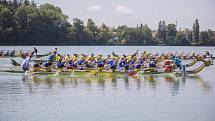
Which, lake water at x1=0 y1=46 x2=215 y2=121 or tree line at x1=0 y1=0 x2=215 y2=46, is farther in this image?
tree line at x1=0 y1=0 x2=215 y2=46

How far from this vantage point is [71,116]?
48.1ft

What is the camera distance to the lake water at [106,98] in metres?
14.8

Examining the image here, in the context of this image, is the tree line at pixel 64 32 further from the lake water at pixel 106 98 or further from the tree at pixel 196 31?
the lake water at pixel 106 98

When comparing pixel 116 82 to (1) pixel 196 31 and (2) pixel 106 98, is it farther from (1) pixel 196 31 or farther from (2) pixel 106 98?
(1) pixel 196 31

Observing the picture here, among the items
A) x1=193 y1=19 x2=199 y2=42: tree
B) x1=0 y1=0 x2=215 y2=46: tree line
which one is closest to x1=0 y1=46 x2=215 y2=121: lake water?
x1=0 y1=0 x2=215 y2=46: tree line

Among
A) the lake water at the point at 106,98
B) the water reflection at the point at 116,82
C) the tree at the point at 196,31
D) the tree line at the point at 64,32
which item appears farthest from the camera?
the tree at the point at 196,31

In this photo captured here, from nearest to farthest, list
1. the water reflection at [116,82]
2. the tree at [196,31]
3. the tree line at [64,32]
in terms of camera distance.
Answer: the water reflection at [116,82] → the tree line at [64,32] → the tree at [196,31]

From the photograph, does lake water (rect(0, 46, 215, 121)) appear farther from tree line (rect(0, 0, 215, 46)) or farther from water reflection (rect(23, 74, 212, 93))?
tree line (rect(0, 0, 215, 46))

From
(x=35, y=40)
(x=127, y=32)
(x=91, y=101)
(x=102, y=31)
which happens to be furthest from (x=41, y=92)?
(x=127, y=32)

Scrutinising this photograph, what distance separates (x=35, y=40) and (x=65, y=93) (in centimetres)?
6015

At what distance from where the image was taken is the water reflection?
71.6 feet

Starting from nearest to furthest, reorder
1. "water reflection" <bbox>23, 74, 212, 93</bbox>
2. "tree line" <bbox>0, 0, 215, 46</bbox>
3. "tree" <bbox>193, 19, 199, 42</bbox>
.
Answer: "water reflection" <bbox>23, 74, 212, 93</bbox>
"tree line" <bbox>0, 0, 215, 46</bbox>
"tree" <bbox>193, 19, 199, 42</bbox>

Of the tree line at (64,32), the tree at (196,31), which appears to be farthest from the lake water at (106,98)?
the tree at (196,31)

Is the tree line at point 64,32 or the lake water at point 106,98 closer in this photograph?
the lake water at point 106,98
